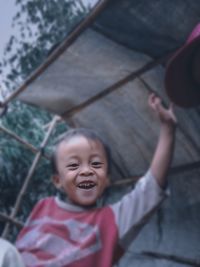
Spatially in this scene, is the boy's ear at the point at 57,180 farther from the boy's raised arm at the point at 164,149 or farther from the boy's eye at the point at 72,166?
the boy's raised arm at the point at 164,149

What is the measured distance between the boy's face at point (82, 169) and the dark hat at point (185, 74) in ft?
1.90

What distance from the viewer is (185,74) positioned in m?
2.10

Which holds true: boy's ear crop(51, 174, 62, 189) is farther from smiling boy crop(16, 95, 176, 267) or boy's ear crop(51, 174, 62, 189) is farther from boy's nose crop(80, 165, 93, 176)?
boy's nose crop(80, 165, 93, 176)

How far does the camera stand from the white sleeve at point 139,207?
1.85m

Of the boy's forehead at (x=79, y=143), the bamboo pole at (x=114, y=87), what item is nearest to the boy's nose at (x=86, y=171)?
the boy's forehead at (x=79, y=143)

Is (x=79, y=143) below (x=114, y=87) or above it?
above

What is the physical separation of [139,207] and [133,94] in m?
1.68

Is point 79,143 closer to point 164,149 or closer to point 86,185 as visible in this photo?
point 86,185

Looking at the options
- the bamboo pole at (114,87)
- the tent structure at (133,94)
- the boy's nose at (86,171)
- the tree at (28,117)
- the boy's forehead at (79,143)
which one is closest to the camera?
the boy's nose at (86,171)

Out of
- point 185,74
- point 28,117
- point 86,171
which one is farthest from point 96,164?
point 28,117

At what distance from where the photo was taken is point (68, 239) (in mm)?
1896

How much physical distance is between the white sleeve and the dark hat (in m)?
0.55

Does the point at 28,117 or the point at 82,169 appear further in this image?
the point at 28,117

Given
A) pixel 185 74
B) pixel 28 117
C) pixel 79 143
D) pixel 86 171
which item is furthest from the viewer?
pixel 28 117
